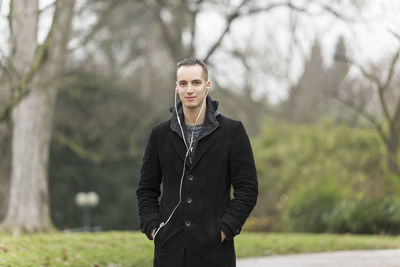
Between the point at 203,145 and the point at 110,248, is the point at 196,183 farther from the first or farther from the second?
the point at 110,248

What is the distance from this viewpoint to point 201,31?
22.6m

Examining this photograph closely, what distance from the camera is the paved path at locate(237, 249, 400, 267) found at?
676cm

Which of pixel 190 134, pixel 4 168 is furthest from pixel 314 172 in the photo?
pixel 190 134

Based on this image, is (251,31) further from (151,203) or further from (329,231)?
(151,203)

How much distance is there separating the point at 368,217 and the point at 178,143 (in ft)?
32.3

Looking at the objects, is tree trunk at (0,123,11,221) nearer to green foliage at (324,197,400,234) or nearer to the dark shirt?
green foliage at (324,197,400,234)

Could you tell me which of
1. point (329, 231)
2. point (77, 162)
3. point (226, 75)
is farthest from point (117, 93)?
point (329, 231)

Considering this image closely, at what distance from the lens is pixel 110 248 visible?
338 inches

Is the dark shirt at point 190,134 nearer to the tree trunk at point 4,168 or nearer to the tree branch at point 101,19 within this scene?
the tree trunk at point 4,168

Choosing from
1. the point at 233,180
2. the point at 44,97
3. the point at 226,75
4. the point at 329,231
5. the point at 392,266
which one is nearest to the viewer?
the point at 233,180

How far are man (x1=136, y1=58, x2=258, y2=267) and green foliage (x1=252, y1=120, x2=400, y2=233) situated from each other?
9.79 metres

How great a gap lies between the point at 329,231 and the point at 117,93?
42.0 feet

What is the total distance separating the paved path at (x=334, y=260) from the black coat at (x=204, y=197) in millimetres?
3411

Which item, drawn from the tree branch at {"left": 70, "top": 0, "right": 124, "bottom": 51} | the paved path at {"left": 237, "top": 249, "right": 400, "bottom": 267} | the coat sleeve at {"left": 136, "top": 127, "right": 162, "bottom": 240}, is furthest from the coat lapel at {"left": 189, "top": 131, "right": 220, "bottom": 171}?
the tree branch at {"left": 70, "top": 0, "right": 124, "bottom": 51}
